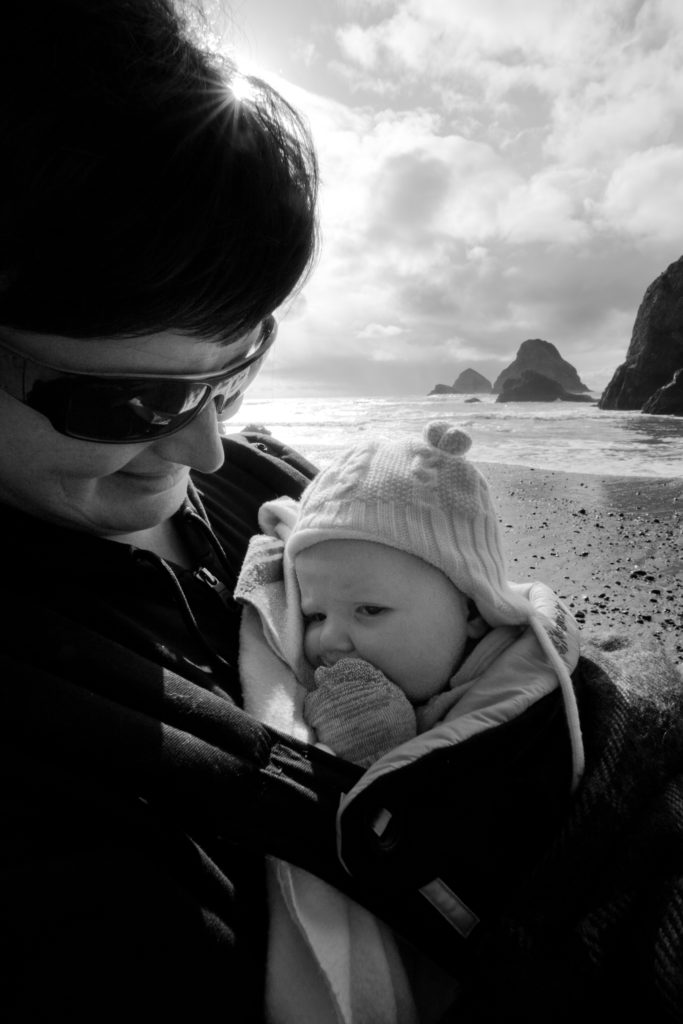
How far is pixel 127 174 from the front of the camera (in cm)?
104

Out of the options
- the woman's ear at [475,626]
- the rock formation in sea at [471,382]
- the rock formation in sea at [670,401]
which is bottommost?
the woman's ear at [475,626]

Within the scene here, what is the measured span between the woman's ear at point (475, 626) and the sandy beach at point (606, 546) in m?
2.75

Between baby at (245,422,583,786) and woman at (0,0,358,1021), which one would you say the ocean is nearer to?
baby at (245,422,583,786)

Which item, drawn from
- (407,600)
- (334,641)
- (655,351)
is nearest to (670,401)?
(655,351)

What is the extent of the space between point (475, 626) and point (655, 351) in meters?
42.0

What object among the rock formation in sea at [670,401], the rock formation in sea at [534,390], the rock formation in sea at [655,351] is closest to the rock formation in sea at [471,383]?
the rock formation in sea at [534,390]

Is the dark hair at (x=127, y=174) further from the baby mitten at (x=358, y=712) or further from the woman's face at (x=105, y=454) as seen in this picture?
the baby mitten at (x=358, y=712)

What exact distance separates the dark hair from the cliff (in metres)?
108

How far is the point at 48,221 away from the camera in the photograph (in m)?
1.01

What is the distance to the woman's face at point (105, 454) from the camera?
4.00 feet

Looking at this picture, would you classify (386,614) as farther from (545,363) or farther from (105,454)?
(545,363)

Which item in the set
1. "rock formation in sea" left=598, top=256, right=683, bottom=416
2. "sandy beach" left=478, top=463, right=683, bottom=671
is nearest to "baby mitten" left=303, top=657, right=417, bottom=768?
"sandy beach" left=478, top=463, right=683, bottom=671

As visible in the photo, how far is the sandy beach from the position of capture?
4707 millimetres

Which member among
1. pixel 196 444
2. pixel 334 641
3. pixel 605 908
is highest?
pixel 196 444
